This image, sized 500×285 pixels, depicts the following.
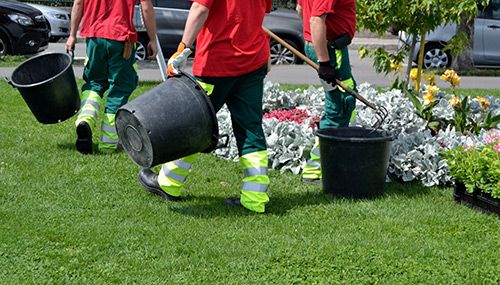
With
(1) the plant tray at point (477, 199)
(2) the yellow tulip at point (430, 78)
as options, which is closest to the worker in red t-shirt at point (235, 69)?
(1) the plant tray at point (477, 199)

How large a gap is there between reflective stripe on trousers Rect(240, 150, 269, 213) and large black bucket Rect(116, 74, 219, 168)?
43 centimetres

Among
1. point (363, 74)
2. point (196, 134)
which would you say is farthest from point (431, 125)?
point (363, 74)

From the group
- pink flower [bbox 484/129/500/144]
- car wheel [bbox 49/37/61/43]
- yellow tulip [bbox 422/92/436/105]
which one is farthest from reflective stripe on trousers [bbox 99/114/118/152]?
car wheel [bbox 49/37/61/43]

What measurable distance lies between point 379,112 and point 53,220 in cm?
250

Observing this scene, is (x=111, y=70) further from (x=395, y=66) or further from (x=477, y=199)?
(x=477, y=199)

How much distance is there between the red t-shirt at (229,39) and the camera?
18.9 feet

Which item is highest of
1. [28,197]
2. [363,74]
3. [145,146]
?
[145,146]

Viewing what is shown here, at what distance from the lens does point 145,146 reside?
5.62 m

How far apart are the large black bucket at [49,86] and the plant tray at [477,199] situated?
11.2 feet

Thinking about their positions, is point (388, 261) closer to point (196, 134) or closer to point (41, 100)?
point (196, 134)

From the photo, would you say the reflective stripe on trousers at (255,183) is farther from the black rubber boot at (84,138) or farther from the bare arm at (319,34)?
the black rubber boot at (84,138)

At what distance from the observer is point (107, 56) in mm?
7680

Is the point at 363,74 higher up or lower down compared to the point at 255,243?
lower down

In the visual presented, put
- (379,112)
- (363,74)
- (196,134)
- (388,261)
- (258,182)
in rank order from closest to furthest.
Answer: (388,261) < (196,134) < (258,182) < (379,112) < (363,74)
